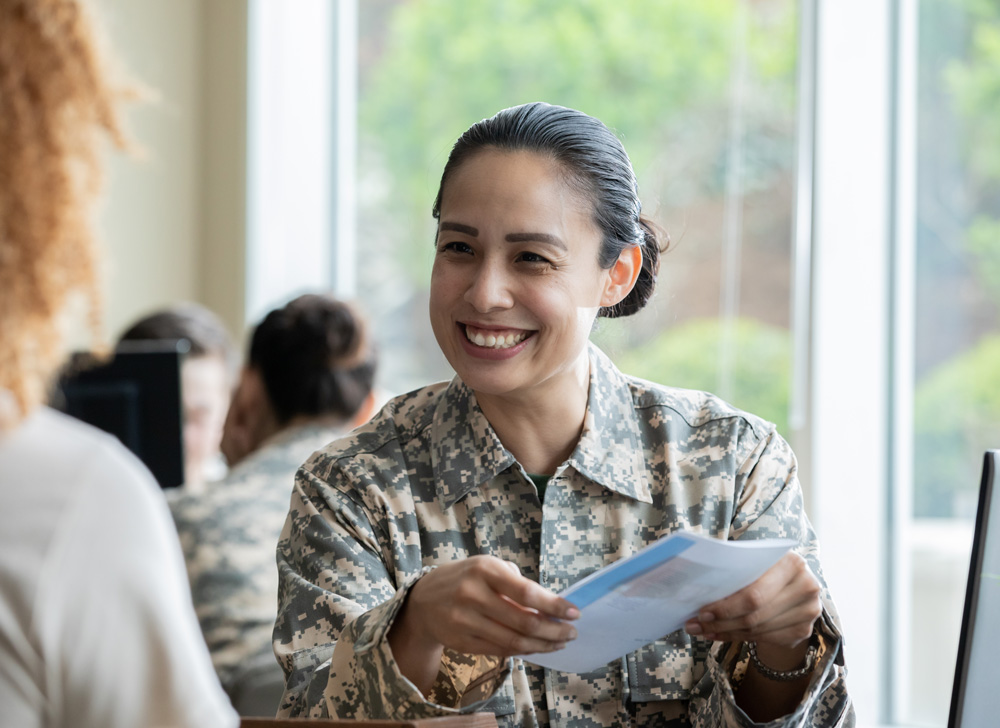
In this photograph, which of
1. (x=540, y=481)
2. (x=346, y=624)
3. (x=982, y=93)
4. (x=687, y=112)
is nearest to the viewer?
(x=346, y=624)

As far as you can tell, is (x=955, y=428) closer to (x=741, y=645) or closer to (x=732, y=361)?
(x=732, y=361)

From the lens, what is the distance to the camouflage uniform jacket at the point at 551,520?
1.39 m

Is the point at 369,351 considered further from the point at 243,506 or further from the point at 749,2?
the point at 749,2

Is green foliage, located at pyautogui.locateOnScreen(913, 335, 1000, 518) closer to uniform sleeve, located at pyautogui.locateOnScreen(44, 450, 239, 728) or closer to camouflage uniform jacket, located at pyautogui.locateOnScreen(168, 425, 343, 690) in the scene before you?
camouflage uniform jacket, located at pyautogui.locateOnScreen(168, 425, 343, 690)

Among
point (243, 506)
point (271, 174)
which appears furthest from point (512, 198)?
point (271, 174)

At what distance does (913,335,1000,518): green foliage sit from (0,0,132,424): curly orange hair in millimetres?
2387

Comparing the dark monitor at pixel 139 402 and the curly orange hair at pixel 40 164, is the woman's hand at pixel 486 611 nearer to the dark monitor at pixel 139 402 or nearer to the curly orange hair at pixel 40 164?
the curly orange hair at pixel 40 164

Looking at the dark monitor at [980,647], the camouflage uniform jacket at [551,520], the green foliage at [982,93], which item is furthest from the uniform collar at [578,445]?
the green foliage at [982,93]

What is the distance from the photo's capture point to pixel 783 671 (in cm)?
130

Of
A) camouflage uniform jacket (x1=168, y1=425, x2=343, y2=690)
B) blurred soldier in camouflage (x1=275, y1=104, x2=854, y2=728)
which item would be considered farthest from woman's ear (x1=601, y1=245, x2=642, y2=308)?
camouflage uniform jacket (x1=168, y1=425, x2=343, y2=690)

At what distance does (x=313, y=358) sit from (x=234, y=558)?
48 centimetres

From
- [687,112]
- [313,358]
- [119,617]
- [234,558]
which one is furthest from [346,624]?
[687,112]

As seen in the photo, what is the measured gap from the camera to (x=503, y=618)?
1119mm

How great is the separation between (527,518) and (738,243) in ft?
5.64
